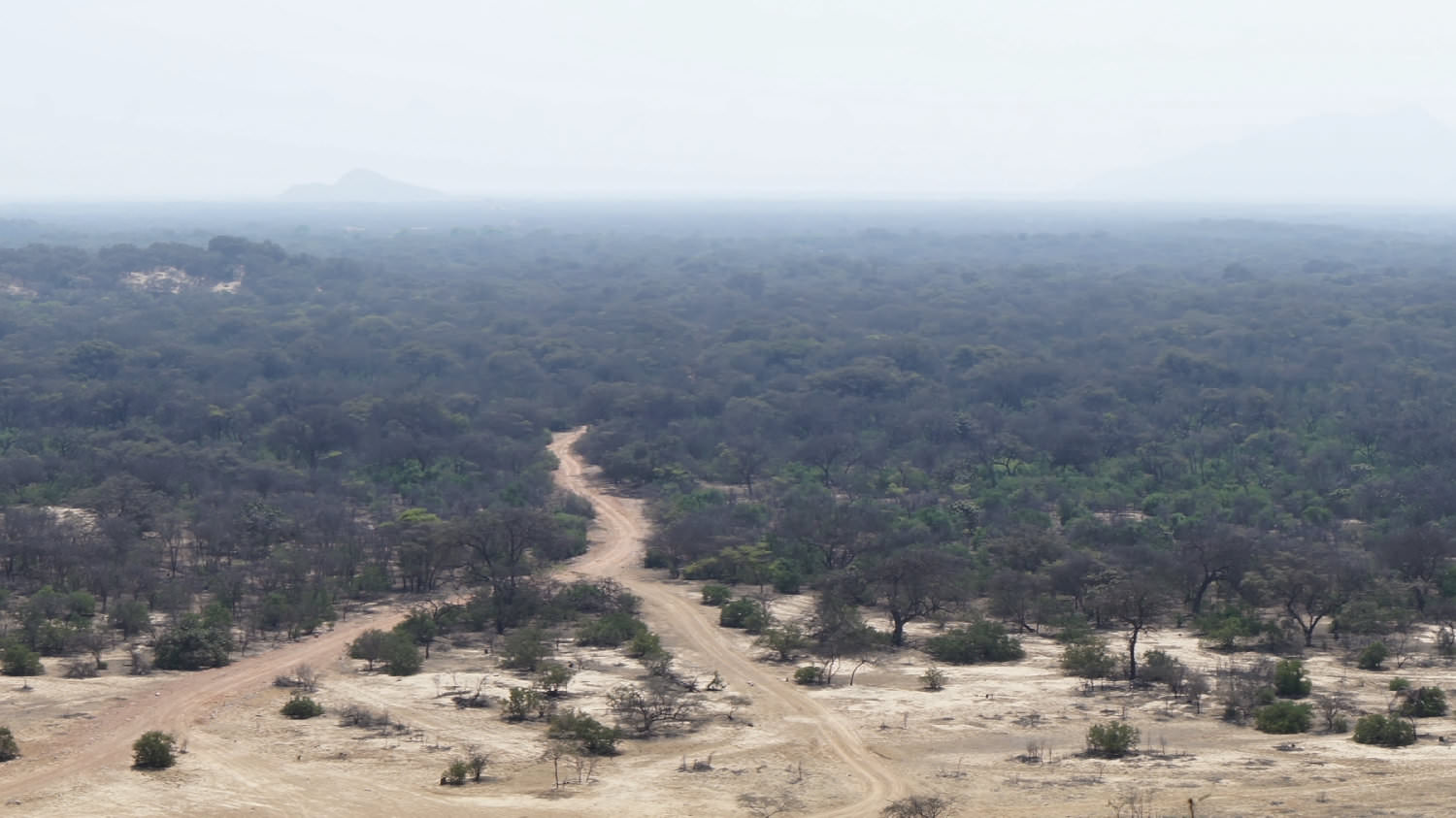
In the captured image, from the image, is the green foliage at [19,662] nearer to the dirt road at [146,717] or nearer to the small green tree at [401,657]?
the dirt road at [146,717]

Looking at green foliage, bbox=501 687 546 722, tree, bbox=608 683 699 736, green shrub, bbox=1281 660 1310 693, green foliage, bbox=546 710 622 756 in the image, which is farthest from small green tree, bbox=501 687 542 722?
green shrub, bbox=1281 660 1310 693

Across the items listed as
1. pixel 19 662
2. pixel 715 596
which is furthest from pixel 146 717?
pixel 715 596

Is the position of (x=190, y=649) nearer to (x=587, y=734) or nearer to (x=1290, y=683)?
(x=587, y=734)

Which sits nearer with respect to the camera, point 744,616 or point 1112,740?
point 1112,740

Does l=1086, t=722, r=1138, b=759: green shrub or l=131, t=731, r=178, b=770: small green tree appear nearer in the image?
l=131, t=731, r=178, b=770: small green tree

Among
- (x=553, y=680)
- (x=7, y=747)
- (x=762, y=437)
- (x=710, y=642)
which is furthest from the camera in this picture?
(x=762, y=437)

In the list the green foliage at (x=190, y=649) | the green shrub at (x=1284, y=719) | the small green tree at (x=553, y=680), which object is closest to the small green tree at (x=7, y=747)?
the green foliage at (x=190, y=649)

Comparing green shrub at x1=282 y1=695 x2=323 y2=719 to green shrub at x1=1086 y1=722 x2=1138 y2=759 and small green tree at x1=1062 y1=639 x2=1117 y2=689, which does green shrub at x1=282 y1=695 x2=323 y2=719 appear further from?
small green tree at x1=1062 y1=639 x2=1117 y2=689
